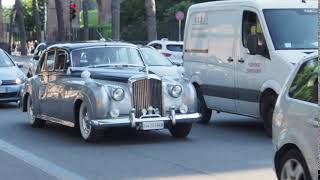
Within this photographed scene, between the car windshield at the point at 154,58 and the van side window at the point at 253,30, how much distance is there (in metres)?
3.13

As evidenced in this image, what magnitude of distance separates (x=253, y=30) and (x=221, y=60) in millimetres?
1009

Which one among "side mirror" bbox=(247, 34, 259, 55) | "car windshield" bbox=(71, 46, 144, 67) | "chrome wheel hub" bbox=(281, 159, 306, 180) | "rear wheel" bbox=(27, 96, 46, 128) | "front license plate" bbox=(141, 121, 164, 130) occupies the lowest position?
"rear wheel" bbox=(27, 96, 46, 128)

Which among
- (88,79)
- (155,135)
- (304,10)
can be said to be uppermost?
(304,10)

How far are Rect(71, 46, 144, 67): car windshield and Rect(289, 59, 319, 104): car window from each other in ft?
19.7

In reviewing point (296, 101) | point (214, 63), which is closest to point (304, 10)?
point (214, 63)

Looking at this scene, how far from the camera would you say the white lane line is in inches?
344

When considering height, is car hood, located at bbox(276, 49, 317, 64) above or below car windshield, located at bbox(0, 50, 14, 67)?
above

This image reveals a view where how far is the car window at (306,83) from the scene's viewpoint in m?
6.42

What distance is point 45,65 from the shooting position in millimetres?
13695

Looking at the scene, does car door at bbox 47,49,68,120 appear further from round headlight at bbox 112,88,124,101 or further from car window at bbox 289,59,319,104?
car window at bbox 289,59,319,104

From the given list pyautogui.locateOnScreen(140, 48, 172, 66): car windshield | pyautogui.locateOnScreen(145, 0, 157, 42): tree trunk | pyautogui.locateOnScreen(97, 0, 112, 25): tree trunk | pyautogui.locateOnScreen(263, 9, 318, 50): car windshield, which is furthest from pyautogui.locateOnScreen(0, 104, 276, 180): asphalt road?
pyautogui.locateOnScreen(97, 0, 112, 25): tree trunk

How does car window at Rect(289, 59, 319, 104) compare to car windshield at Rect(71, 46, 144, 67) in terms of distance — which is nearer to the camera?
car window at Rect(289, 59, 319, 104)

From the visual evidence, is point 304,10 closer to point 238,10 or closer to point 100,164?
point 238,10

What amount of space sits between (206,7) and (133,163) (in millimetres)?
5328
